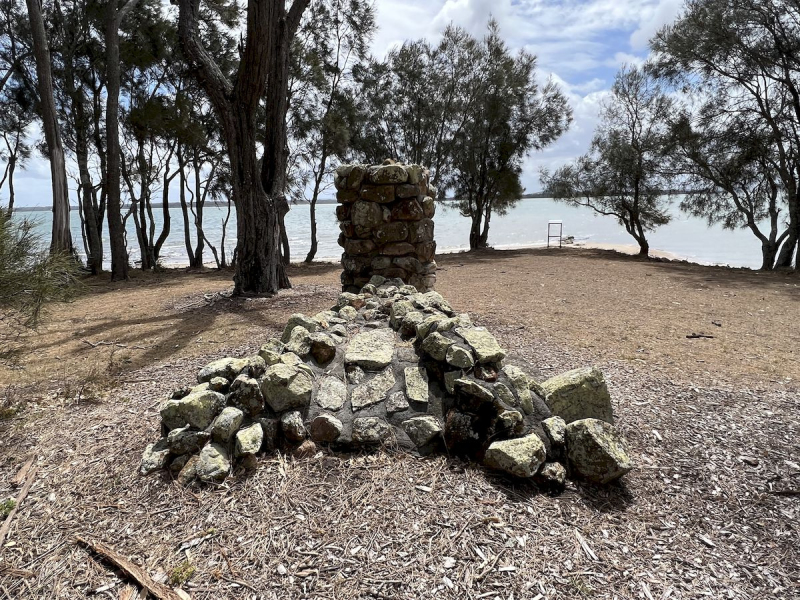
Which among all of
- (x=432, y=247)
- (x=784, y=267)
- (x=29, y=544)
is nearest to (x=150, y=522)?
(x=29, y=544)

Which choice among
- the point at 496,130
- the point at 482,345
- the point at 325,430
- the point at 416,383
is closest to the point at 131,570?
the point at 325,430

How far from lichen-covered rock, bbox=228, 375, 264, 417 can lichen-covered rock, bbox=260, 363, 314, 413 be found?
6 centimetres

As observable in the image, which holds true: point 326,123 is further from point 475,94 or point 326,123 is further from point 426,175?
point 426,175

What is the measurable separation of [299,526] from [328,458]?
495mm

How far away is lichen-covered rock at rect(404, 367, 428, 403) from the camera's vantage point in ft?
9.20

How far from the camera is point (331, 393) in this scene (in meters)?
2.84

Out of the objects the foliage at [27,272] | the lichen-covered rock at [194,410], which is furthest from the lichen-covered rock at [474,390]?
the foliage at [27,272]

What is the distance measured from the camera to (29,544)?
1.97 metres

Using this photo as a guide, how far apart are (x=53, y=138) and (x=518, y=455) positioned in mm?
11111

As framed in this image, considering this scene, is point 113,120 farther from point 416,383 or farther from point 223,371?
point 416,383

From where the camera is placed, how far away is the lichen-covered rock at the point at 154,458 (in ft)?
7.95

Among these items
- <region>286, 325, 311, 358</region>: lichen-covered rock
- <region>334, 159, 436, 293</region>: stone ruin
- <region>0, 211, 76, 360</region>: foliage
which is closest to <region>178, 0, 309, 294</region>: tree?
<region>334, 159, 436, 293</region>: stone ruin

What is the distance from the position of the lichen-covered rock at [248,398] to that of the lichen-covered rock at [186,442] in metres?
0.23

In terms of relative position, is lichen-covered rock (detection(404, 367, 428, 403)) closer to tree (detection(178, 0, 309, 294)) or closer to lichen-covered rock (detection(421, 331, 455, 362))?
lichen-covered rock (detection(421, 331, 455, 362))
